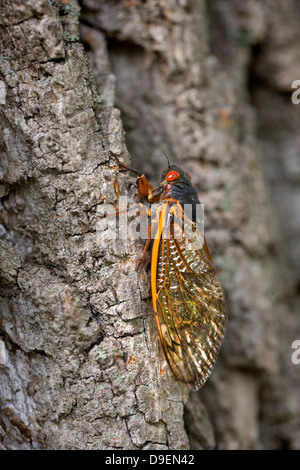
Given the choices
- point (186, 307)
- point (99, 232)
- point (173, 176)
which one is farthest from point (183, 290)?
point (173, 176)

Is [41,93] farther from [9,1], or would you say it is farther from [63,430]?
[63,430]

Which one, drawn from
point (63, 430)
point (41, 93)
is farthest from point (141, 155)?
point (63, 430)

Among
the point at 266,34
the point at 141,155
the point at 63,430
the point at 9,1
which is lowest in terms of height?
the point at 63,430

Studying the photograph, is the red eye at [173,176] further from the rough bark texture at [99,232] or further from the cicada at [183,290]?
the rough bark texture at [99,232]

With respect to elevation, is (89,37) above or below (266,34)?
below

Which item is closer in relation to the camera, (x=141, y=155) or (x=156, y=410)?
(x=156, y=410)

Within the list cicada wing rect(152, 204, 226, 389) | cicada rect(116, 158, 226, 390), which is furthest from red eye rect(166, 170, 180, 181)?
cicada wing rect(152, 204, 226, 389)

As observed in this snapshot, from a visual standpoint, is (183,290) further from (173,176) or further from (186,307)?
(173,176)
